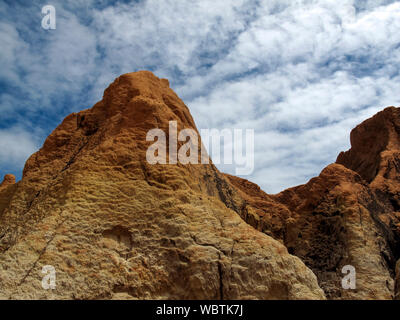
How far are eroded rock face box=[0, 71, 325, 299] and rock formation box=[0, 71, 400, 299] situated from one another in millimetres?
30

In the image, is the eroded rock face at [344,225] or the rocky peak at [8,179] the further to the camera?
the rocky peak at [8,179]

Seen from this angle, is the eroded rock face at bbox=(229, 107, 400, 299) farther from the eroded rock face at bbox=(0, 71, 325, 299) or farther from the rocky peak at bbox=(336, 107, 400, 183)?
the eroded rock face at bbox=(0, 71, 325, 299)

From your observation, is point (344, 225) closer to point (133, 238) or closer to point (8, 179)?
point (133, 238)

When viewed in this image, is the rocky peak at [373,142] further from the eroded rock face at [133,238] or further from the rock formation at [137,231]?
the eroded rock face at [133,238]

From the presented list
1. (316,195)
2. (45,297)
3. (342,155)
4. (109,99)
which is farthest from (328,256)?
(342,155)

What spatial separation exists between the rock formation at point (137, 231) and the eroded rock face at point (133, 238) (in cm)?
3

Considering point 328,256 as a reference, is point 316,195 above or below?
above

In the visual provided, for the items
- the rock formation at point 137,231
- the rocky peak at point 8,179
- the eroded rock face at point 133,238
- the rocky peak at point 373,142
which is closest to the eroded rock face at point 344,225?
the rock formation at point 137,231

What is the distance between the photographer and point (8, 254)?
9.55 metres

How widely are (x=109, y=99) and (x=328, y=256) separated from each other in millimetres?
13858

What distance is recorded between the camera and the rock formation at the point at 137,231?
993 centimetres

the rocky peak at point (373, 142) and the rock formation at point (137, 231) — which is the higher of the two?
the rocky peak at point (373, 142)
